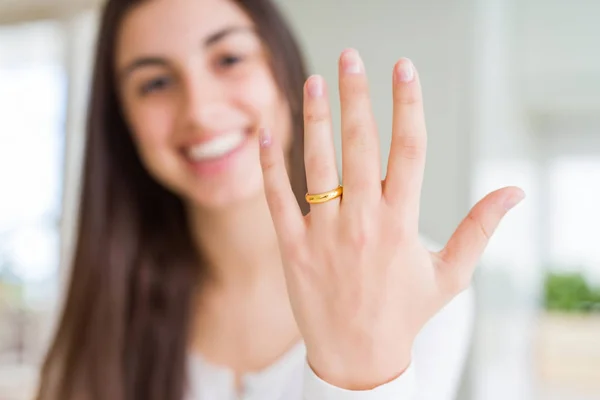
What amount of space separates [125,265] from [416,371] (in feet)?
1.55

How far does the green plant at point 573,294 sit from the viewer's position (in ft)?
7.32

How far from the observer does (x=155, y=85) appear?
77cm

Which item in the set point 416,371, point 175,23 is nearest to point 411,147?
point 416,371

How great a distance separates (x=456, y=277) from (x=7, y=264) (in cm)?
178

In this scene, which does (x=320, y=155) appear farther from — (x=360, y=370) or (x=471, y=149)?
(x=471, y=149)

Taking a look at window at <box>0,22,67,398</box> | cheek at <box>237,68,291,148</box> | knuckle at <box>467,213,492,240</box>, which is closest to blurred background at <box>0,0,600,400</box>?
window at <box>0,22,67,398</box>

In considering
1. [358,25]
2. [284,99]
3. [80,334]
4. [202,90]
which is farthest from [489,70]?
[80,334]

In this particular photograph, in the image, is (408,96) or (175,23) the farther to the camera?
(175,23)

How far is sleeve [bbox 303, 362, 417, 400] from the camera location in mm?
375

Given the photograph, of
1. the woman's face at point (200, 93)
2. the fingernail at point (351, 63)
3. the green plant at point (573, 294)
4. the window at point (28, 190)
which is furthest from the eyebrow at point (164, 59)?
the green plant at point (573, 294)

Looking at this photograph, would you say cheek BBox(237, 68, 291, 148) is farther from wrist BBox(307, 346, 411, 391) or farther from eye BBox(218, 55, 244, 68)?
wrist BBox(307, 346, 411, 391)

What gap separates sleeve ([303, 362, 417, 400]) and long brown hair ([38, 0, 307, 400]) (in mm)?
420

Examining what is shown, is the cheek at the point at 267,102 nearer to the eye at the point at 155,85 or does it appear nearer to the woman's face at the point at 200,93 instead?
the woman's face at the point at 200,93

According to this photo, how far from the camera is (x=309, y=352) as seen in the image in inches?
15.5
